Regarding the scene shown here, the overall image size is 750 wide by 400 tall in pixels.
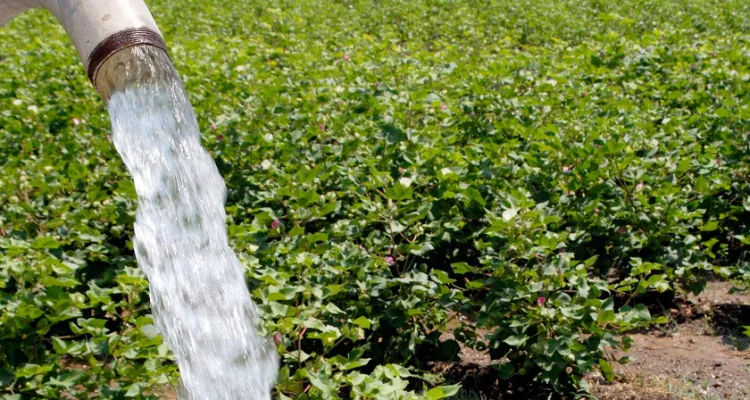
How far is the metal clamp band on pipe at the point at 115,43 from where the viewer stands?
6.55 ft

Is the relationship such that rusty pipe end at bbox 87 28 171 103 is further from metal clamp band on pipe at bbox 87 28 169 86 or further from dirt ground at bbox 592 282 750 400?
dirt ground at bbox 592 282 750 400

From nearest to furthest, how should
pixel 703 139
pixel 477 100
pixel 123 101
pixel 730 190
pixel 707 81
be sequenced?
pixel 123 101
pixel 730 190
pixel 703 139
pixel 477 100
pixel 707 81

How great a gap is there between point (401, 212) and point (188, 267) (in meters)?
1.01

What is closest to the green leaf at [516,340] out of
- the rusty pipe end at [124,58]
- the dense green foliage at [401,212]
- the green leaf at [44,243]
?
the dense green foliage at [401,212]

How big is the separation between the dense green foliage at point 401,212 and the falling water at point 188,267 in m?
0.09

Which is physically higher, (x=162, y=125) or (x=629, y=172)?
(x=162, y=125)

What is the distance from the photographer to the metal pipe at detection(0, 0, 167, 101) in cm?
200

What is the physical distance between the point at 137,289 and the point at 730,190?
95.5 inches

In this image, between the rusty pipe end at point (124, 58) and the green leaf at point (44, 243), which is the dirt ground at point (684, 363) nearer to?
the green leaf at point (44, 243)

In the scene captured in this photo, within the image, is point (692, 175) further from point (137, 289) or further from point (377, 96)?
point (137, 289)

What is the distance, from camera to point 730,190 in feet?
12.0

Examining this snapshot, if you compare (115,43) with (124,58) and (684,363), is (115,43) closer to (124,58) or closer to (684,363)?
(124,58)

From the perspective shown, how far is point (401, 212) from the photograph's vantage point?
3123 millimetres

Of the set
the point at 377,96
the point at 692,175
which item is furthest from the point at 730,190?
the point at 377,96
